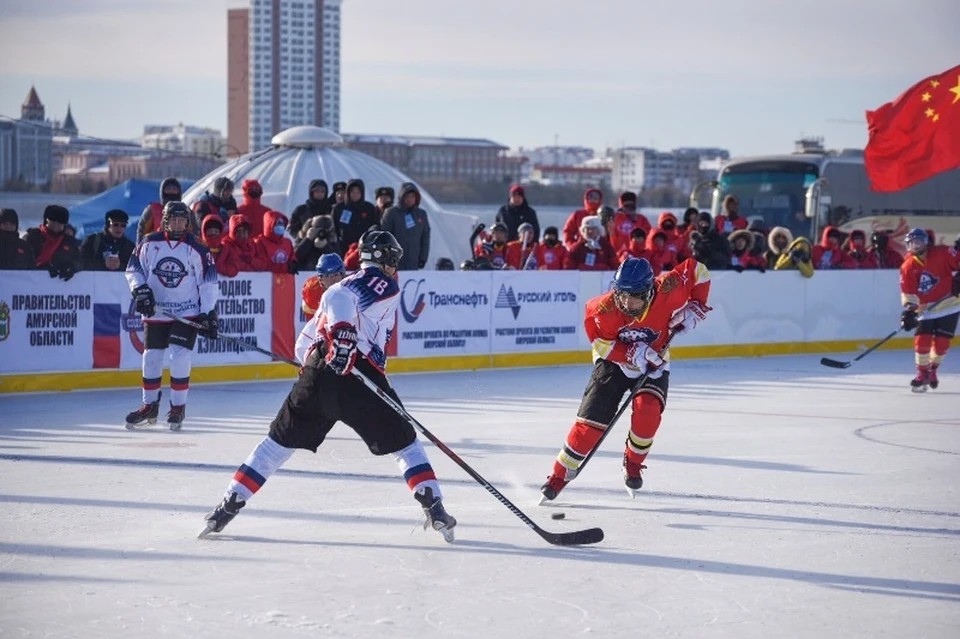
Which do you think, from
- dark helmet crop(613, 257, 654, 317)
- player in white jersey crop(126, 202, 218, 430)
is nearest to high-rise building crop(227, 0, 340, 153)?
player in white jersey crop(126, 202, 218, 430)

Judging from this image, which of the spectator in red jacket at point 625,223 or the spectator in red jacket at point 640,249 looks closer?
the spectator in red jacket at point 640,249

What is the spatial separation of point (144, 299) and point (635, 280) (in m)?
3.73

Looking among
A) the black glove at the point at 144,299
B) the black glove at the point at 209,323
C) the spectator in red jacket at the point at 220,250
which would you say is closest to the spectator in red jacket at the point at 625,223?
the spectator in red jacket at the point at 220,250

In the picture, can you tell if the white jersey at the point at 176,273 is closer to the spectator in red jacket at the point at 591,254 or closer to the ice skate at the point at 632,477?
the ice skate at the point at 632,477

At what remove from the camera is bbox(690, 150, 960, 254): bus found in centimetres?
2339

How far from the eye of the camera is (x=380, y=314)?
223 inches

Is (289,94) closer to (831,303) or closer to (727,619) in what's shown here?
(831,303)

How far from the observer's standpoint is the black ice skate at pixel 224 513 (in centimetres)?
559

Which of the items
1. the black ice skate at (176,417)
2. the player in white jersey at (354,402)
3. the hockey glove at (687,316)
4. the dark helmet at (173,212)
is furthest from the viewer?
the black ice skate at (176,417)

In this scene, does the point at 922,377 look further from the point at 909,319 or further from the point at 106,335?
the point at 106,335

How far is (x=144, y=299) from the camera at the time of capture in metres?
8.57

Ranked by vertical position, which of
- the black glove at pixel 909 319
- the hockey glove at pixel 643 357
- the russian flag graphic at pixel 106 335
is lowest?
the russian flag graphic at pixel 106 335

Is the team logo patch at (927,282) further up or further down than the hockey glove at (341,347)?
further up

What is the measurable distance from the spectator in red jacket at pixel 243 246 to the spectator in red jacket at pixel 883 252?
8605 mm
